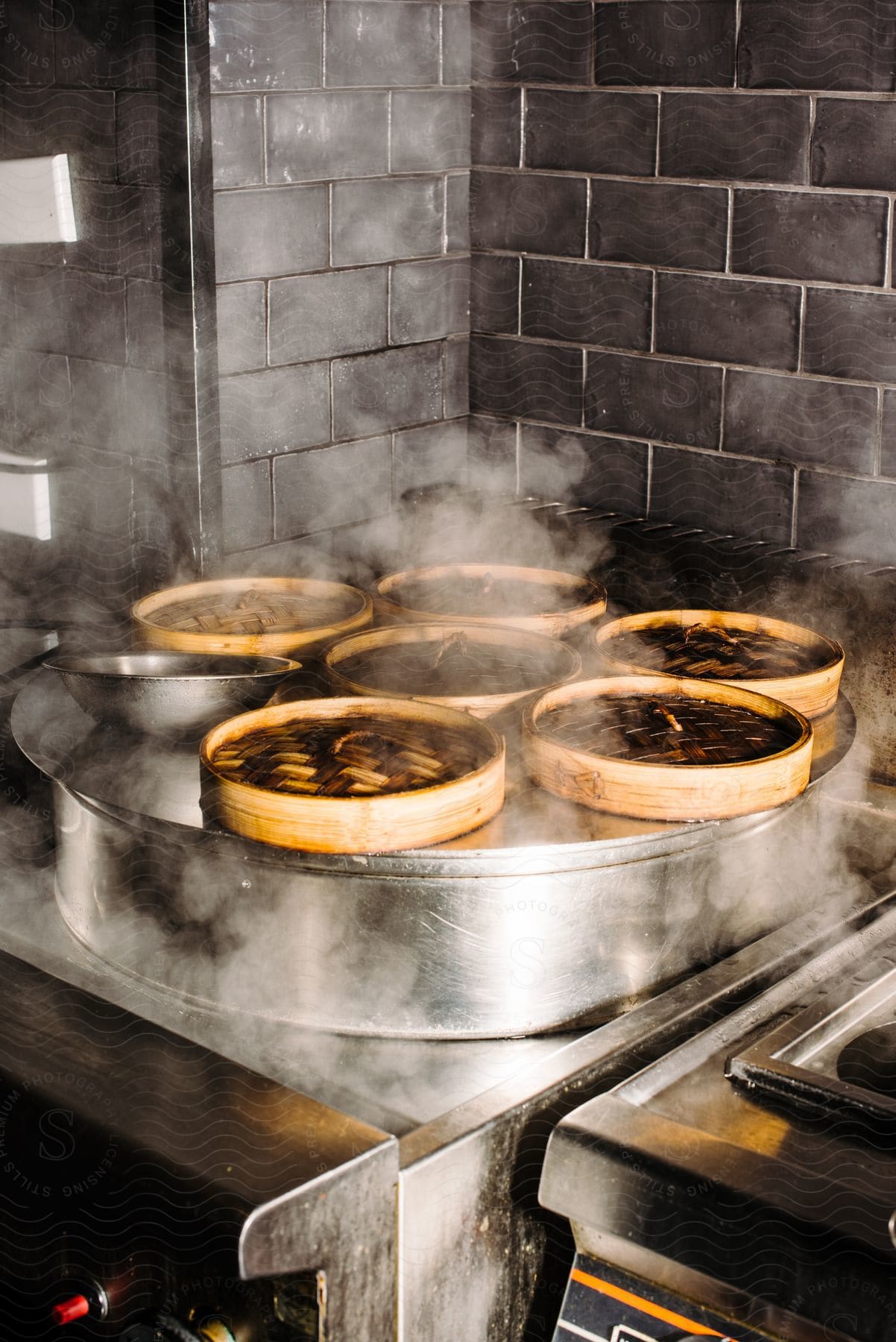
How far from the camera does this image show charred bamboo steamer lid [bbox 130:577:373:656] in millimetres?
1871

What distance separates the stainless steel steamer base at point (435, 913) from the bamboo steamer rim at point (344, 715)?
58 millimetres

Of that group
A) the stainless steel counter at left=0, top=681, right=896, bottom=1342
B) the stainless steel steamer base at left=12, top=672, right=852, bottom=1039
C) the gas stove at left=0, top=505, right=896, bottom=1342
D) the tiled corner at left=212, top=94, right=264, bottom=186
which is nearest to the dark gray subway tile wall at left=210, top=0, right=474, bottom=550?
the tiled corner at left=212, top=94, right=264, bottom=186

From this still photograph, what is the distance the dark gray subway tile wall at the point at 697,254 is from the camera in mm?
2156

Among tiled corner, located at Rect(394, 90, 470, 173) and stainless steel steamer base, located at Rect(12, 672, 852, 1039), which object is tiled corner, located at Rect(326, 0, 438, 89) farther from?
stainless steel steamer base, located at Rect(12, 672, 852, 1039)

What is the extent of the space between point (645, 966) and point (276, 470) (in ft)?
4.12

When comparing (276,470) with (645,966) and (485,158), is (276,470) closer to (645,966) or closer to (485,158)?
(485,158)

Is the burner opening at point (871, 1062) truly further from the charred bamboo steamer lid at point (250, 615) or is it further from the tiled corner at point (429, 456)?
the tiled corner at point (429, 456)

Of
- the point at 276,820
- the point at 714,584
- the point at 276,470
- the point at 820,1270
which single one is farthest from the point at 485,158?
the point at 820,1270

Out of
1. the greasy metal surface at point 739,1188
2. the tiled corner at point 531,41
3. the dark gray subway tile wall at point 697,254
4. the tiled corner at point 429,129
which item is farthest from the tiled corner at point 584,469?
the greasy metal surface at point 739,1188

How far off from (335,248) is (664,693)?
1.13 meters

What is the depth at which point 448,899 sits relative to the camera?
1.42 m

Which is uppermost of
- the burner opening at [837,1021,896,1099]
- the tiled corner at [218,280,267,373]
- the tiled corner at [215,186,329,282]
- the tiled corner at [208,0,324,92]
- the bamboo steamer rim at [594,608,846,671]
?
the tiled corner at [208,0,324,92]

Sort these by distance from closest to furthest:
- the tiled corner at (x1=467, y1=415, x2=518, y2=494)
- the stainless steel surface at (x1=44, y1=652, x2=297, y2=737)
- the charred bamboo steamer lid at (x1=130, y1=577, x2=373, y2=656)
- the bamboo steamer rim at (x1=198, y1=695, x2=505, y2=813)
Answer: the bamboo steamer rim at (x1=198, y1=695, x2=505, y2=813) < the stainless steel surface at (x1=44, y1=652, x2=297, y2=737) < the charred bamboo steamer lid at (x1=130, y1=577, x2=373, y2=656) < the tiled corner at (x1=467, y1=415, x2=518, y2=494)

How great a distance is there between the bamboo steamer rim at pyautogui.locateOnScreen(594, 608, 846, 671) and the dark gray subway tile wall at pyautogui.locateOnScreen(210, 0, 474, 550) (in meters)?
0.75
